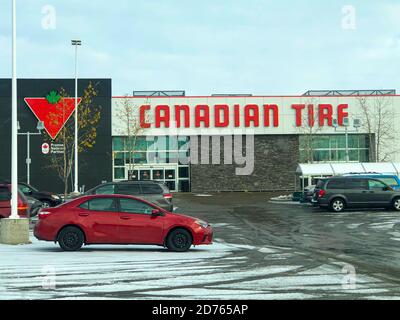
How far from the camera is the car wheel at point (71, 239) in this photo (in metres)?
14.7

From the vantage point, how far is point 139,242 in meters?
14.8

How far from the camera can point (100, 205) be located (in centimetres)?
1498

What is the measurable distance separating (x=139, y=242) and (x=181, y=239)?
1.00 m

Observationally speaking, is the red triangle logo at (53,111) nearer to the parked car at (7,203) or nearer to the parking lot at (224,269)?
the parked car at (7,203)

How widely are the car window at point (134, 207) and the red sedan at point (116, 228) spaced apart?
71 millimetres

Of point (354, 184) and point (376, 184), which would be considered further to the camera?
point (376, 184)

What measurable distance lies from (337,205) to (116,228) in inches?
718

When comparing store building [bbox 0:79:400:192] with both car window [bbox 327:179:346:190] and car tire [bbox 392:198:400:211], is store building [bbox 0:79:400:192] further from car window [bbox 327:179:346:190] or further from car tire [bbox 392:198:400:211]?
car window [bbox 327:179:346:190]

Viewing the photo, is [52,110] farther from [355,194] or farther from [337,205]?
[355,194]

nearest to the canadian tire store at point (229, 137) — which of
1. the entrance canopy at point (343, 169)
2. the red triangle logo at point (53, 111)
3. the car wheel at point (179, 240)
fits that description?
the red triangle logo at point (53, 111)

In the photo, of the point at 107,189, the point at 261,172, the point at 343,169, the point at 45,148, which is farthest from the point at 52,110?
the point at 107,189
